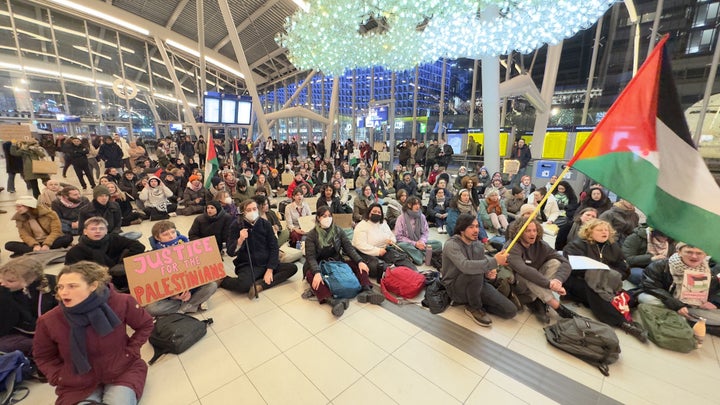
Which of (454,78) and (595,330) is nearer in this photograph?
(595,330)

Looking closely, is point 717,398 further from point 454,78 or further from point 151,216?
point 454,78

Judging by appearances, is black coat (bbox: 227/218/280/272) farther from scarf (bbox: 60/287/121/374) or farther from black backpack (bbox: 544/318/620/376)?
black backpack (bbox: 544/318/620/376)

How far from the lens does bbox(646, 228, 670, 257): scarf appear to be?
12.8 feet

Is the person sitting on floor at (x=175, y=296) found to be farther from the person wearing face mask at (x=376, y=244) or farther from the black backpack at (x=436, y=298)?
the black backpack at (x=436, y=298)

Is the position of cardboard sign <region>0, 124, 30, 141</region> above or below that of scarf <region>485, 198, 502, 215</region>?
above

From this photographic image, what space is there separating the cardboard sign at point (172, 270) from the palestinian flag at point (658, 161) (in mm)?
4073

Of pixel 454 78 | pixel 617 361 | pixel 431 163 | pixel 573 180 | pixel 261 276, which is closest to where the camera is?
pixel 617 361

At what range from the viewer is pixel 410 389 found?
7.94ft

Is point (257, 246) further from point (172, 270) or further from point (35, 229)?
point (35, 229)

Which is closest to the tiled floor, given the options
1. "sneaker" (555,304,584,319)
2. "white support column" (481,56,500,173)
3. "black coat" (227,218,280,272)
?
"sneaker" (555,304,584,319)

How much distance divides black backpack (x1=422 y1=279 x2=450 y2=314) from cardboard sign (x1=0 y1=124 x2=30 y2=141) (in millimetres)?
12268

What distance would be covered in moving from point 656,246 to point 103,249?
24.2 feet

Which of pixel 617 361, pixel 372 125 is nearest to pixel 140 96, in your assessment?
pixel 372 125

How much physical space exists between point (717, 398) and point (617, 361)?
0.63 metres
